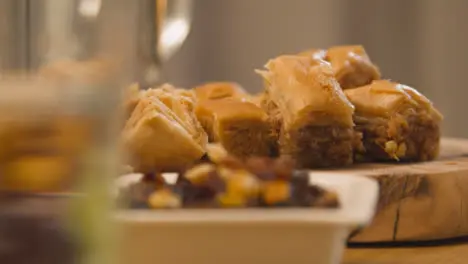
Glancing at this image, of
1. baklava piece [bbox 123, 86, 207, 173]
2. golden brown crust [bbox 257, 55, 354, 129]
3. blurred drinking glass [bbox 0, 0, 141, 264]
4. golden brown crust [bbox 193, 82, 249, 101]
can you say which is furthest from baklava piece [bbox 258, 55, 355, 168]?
blurred drinking glass [bbox 0, 0, 141, 264]

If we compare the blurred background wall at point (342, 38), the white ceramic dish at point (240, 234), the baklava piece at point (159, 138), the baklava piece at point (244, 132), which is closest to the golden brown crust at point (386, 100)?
the baklava piece at point (244, 132)

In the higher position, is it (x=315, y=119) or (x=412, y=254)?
(x=315, y=119)

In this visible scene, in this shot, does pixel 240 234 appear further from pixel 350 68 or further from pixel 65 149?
pixel 350 68

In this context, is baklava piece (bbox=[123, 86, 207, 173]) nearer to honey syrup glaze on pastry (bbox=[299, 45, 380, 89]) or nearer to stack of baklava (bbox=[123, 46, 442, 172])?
stack of baklava (bbox=[123, 46, 442, 172])

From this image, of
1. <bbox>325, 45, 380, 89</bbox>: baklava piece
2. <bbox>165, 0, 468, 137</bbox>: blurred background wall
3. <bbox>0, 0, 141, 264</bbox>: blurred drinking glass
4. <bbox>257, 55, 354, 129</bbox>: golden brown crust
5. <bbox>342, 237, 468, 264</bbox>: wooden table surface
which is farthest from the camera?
<bbox>165, 0, 468, 137</bbox>: blurred background wall

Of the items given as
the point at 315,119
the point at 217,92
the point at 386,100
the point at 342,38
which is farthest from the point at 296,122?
the point at 342,38

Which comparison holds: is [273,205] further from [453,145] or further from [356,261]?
[453,145]

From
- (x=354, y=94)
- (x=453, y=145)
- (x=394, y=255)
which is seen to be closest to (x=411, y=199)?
(x=394, y=255)
